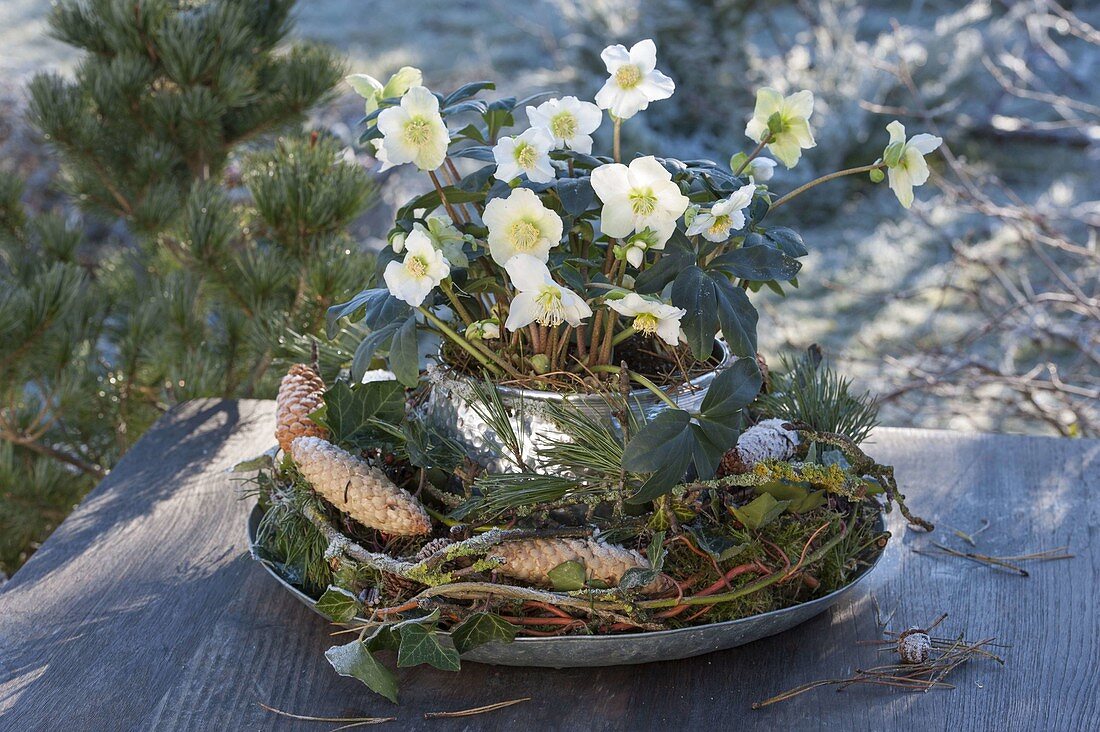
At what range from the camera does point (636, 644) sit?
0.62 m

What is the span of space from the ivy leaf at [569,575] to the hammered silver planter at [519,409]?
93 mm

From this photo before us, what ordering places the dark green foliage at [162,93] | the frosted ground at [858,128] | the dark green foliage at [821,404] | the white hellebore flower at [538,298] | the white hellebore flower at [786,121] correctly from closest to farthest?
the white hellebore flower at [538,298] → the white hellebore flower at [786,121] → the dark green foliage at [821,404] → the dark green foliage at [162,93] → the frosted ground at [858,128]

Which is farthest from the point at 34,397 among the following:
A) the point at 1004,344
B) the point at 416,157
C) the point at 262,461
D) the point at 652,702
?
the point at 1004,344

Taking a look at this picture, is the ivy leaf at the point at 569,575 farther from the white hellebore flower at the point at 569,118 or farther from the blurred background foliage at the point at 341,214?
the blurred background foliage at the point at 341,214

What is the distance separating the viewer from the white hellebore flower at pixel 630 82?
2.13 ft

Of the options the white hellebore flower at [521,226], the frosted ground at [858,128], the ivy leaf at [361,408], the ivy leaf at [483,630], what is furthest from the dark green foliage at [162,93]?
the frosted ground at [858,128]

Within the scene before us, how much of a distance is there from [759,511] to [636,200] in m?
0.22

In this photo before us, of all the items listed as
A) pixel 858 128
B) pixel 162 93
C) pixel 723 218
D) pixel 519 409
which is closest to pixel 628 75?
pixel 723 218

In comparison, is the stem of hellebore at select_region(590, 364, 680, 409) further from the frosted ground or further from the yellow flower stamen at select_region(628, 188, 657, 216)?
the frosted ground

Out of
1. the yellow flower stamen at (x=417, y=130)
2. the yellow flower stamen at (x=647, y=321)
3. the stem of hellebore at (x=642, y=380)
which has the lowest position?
the stem of hellebore at (x=642, y=380)

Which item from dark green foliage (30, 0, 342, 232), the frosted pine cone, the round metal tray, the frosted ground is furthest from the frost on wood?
the frosted ground

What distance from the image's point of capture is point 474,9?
5.50 meters

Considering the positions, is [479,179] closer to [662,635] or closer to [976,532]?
[662,635]

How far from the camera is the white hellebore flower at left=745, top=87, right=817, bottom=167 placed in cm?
70
